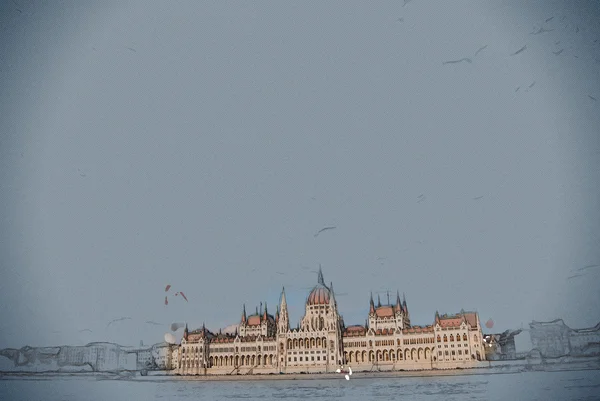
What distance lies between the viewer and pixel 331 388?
32.5 ft

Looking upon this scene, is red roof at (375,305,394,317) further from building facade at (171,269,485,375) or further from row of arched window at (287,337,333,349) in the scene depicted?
row of arched window at (287,337,333,349)

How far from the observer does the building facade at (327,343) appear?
31.5 ft

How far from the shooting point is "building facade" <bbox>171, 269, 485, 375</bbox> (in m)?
9.61

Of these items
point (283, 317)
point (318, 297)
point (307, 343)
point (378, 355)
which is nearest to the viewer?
point (318, 297)

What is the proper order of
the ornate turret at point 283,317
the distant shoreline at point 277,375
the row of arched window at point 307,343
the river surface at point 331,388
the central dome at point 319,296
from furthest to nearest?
the row of arched window at point 307,343 → the ornate turret at point 283,317 → the central dome at point 319,296 → the distant shoreline at point 277,375 → the river surface at point 331,388

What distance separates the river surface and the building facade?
0.32m

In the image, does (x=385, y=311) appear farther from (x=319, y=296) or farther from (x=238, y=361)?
(x=238, y=361)

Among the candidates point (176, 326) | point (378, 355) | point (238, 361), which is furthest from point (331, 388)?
point (176, 326)

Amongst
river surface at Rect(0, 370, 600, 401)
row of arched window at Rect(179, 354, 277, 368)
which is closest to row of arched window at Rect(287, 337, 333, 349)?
row of arched window at Rect(179, 354, 277, 368)

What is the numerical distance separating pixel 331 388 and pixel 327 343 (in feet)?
3.16

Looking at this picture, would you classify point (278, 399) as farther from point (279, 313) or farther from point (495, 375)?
point (495, 375)

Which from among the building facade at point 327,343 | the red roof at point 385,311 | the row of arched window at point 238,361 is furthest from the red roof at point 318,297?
the row of arched window at point 238,361

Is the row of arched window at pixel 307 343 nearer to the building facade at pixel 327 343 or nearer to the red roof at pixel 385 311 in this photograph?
the building facade at pixel 327 343

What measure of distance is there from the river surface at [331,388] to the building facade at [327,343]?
32 cm
